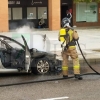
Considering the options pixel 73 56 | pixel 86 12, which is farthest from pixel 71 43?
pixel 86 12

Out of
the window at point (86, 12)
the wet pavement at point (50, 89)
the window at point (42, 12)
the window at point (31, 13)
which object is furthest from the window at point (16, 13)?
the wet pavement at point (50, 89)

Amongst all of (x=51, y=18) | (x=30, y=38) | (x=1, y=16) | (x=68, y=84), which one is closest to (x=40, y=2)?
(x=51, y=18)

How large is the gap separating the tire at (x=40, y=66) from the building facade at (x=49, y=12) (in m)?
18.7

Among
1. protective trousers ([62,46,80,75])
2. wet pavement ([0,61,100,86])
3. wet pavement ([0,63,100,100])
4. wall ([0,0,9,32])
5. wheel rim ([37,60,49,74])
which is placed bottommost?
wet pavement ([0,63,100,100])

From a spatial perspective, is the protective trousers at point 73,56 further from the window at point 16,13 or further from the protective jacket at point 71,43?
the window at point 16,13

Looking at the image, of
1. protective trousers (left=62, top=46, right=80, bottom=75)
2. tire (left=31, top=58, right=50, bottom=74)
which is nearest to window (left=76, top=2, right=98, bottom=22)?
tire (left=31, top=58, right=50, bottom=74)

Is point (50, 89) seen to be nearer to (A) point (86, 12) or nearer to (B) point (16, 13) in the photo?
(B) point (16, 13)

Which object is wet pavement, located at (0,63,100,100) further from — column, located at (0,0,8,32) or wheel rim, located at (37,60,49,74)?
column, located at (0,0,8,32)

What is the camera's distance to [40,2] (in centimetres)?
3091

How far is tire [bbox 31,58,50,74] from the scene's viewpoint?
30.3ft

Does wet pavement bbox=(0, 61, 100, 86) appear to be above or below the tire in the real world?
below

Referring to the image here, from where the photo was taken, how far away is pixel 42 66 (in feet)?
30.6

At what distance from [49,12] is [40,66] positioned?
1945 centimetres

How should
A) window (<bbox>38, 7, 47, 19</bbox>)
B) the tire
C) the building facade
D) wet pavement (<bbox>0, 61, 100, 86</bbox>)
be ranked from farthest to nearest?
window (<bbox>38, 7, 47, 19</bbox>)
the building facade
the tire
wet pavement (<bbox>0, 61, 100, 86</bbox>)
